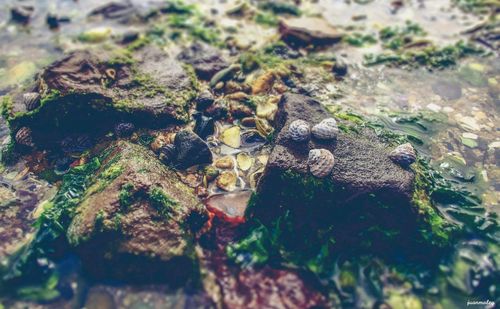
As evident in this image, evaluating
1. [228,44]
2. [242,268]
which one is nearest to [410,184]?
[242,268]

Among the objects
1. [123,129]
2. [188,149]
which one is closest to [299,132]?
[188,149]

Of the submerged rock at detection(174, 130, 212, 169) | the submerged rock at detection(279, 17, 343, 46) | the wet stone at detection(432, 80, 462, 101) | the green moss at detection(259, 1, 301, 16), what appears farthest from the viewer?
the green moss at detection(259, 1, 301, 16)

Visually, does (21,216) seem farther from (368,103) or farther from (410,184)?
(368,103)

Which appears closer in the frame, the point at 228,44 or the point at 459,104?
the point at 459,104

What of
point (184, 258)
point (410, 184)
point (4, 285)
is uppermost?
point (410, 184)

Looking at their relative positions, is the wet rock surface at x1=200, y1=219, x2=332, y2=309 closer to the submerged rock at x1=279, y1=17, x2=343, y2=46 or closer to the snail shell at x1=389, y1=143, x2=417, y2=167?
the snail shell at x1=389, y1=143, x2=417, y2=167

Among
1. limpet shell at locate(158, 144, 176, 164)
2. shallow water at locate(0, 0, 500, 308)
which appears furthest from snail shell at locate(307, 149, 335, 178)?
limpet shell at locate(158, 144, 176, 164)

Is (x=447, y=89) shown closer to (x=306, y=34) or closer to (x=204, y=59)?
(x=306, y=34)
